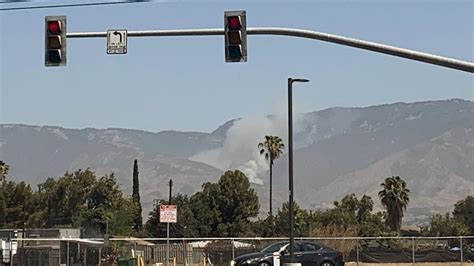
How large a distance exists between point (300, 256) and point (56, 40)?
1949 cm

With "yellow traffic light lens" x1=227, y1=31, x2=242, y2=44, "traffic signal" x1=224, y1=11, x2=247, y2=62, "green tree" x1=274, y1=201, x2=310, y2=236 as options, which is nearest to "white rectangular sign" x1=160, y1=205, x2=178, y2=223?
"traffic signal" x1=224, y1=11, x2=247, y2=62

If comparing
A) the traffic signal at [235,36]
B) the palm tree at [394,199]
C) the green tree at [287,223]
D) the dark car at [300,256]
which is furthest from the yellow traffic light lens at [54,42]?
the palm tree at [394,199]

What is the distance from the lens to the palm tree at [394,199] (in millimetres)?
101938

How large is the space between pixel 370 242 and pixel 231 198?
3706cm

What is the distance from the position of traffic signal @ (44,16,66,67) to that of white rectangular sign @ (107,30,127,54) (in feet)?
3.23

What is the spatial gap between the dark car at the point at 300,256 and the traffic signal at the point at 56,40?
18182 millimetres

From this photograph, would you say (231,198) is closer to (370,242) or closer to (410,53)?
(370,242)

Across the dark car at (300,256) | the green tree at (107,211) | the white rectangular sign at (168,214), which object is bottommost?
the dark car at (300,256)

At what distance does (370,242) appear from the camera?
5566 cm

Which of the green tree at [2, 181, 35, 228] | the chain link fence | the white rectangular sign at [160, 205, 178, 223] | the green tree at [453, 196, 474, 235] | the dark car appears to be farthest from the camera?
the green tree at [453, 196, 474, 235]

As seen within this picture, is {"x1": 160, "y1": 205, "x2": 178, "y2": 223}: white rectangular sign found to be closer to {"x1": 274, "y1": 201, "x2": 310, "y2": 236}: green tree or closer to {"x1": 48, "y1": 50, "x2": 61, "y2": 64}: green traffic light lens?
{"x1": 48, "y1": 50, "x2": 61, "y2": 64}: green traffic light lens

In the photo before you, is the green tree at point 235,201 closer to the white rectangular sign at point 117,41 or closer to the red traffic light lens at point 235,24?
the white rectangular sign at point 117,41

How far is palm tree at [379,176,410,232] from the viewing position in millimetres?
101938

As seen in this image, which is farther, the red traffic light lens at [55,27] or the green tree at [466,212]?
the green tree at [466,212]
